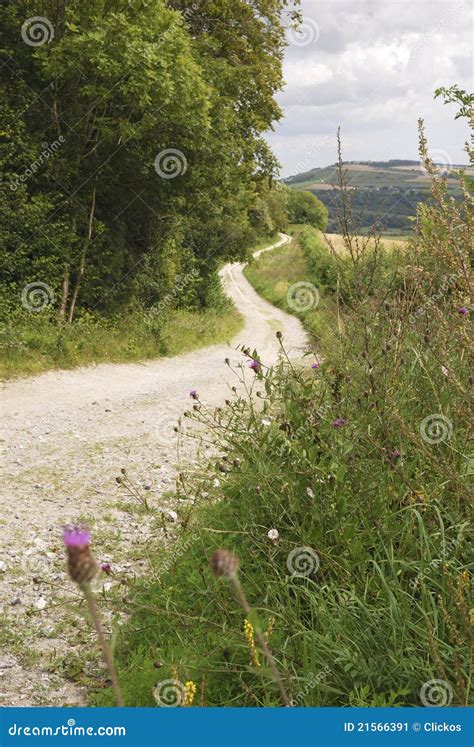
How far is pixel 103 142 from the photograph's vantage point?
46.5ft

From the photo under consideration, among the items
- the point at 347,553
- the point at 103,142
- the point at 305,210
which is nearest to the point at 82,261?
the point at 103,142

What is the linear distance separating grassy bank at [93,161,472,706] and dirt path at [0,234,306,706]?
18.2 inches

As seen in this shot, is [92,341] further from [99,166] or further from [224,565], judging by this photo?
[224,565]

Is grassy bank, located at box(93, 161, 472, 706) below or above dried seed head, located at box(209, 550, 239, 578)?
below

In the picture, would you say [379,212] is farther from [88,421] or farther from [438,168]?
[88,421]

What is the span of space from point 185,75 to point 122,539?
11466mm

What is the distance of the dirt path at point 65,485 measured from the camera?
392 cm

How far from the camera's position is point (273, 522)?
3.96m

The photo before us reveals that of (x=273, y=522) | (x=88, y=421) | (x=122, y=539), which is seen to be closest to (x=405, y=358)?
(x=273, y=522)

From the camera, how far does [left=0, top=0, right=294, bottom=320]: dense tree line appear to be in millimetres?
12742

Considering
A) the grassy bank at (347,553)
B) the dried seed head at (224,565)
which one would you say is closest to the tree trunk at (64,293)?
the grassy bank at (347,553)

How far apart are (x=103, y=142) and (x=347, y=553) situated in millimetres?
12958

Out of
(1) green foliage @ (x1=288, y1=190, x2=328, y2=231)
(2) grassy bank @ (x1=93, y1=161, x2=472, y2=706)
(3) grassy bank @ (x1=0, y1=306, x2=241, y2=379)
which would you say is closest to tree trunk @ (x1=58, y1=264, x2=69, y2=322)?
(3) grassy bank @ (x1=0, y1=306, x2=241, y2=379)

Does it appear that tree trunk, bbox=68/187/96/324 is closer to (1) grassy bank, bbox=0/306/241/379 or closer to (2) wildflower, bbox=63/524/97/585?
(1) grassy bank, bbox=0/306/241/379
